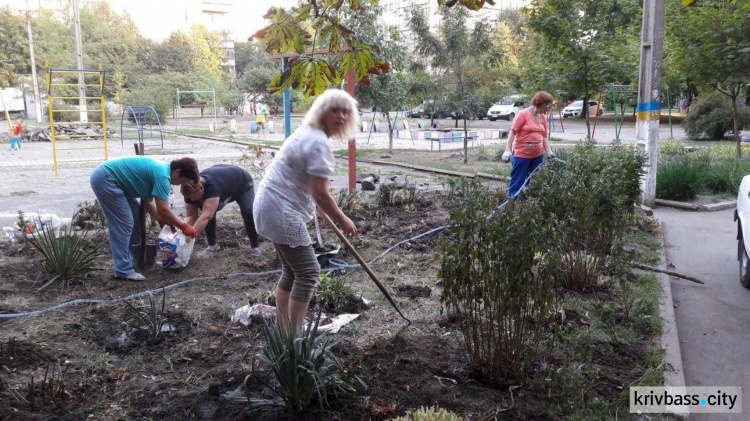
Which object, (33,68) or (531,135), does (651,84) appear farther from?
(33,68)

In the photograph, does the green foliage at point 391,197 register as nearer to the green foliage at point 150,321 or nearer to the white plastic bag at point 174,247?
the white plastic bag at point 174,247

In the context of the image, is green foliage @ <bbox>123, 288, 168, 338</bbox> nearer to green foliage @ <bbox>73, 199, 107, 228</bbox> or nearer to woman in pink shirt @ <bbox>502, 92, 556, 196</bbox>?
green foliage @ <bbox>73, 199, 107, 228</bbox>

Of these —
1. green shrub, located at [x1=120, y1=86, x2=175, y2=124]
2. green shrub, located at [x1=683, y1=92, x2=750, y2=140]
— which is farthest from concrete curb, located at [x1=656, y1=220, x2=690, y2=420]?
green shrub, located at [x1=120, y1=86, x2=175, y2=124]

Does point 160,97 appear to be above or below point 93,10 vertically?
below

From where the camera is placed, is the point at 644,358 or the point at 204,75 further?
the point at 204,75

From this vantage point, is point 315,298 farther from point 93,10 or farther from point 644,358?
point 93,10

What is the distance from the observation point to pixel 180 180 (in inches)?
201

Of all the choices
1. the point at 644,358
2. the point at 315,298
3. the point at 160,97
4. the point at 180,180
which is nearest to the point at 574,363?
the point at 644,358

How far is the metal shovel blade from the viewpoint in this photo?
5.58 m

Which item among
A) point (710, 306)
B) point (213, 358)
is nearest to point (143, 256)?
point (213, 358)

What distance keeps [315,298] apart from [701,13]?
11219mm

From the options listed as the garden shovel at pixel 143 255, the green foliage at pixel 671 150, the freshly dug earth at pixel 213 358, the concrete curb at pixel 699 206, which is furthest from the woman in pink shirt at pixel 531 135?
the green foliage at pixel 671 150

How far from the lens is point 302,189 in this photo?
11.2ft

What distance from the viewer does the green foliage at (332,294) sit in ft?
14.9
